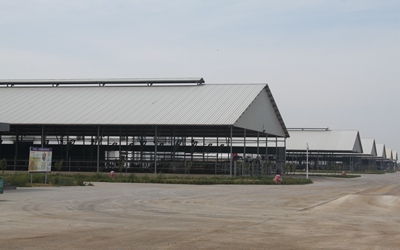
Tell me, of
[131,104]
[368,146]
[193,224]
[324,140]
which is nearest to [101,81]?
[131,104]

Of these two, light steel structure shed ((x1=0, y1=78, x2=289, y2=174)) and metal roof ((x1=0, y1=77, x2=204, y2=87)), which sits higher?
metal roof ((x1=0, y1=77, x2=204, y2=87))

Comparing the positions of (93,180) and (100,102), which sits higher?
(100,102)

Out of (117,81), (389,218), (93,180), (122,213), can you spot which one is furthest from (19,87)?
(389,218)

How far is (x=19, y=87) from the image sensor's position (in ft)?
209

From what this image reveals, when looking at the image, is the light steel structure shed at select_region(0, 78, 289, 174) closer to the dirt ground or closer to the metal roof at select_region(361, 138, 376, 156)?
the dirt ground

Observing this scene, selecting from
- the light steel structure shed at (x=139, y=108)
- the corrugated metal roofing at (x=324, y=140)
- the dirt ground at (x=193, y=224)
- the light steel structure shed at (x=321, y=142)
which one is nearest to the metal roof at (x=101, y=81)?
the light steel structure shed at (x=139, y=108)

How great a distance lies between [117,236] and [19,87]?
55023 millimetres

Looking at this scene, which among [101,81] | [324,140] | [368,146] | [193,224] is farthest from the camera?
[368,146]

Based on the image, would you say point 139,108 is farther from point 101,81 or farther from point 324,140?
point 324,140

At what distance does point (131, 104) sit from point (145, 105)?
1.56 metres

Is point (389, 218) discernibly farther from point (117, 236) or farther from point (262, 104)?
point (262, 104)

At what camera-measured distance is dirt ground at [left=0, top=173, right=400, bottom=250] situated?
1153 centimetres

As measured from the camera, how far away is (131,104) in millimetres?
53750

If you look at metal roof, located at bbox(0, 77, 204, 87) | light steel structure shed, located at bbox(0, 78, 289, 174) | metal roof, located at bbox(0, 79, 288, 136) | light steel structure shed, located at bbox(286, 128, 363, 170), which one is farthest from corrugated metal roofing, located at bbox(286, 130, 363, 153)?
metal roof, located at bbox(0, 77, 204, 87)
